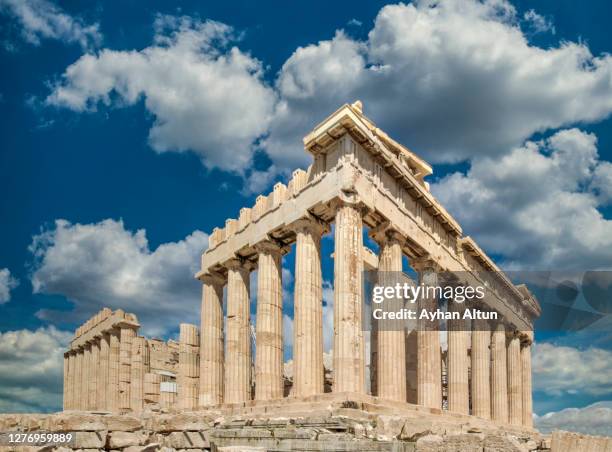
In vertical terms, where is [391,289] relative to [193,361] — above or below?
above

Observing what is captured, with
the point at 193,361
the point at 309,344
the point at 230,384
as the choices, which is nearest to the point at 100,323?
the point at 193,361

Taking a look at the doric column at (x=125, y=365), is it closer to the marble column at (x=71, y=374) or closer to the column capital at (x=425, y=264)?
the marble column at (x=71, y=374)

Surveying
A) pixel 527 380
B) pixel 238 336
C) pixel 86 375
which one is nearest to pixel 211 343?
pixel 238 336

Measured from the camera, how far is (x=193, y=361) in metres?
30.8

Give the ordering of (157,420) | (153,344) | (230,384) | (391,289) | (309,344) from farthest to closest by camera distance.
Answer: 1. (153,344)
2. (230,384)
3. (391,289)
4. (309,344)
5. (157,420)

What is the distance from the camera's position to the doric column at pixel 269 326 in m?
23.9

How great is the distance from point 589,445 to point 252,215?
18.9 m

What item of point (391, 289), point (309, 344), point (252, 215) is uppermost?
point (252, 215)

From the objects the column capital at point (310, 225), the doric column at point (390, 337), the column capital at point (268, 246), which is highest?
the column capital at point (310, 225)

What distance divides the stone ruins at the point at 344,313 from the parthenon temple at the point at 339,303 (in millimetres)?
58

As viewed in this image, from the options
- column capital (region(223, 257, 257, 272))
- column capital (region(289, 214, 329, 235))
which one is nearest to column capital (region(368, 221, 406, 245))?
column capital (region(289, 214, 329, 235))

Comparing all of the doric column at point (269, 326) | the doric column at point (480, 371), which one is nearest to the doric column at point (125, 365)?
the doric column at point (269, 326)

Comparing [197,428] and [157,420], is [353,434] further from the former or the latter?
[157,420]

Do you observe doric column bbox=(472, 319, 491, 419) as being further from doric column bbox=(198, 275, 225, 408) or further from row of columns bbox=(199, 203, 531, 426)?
doric column bbox=(198, 275, 225, 408)
